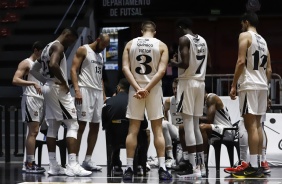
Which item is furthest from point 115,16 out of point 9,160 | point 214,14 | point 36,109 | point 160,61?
point 160,61

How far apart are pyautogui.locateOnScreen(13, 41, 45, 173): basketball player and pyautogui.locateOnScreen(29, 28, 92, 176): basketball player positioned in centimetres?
84

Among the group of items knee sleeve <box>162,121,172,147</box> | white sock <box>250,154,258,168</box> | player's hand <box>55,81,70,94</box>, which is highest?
player's hand <box>55,81,70,94</box>

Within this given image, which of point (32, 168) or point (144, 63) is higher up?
point (144, 63)

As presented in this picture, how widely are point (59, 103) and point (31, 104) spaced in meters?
1.31

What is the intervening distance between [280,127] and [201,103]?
3.51 meters

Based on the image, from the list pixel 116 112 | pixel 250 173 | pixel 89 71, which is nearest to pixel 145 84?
pixel 116 112

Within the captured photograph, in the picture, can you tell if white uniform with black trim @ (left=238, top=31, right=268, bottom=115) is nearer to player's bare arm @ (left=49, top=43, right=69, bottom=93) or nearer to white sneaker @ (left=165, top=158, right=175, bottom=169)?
white sneaker @ (left=165, top=158, right=175, bottom=169)

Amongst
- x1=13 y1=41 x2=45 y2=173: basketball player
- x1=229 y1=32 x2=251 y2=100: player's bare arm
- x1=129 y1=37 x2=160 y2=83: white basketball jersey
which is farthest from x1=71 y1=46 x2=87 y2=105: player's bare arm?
x1=229 y1=32 x2=251 y2=100: player's bare arm

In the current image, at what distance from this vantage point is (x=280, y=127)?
14461 millimetres

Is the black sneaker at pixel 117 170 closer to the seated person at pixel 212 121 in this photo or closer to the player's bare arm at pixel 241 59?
the seated person at pixel 212 121

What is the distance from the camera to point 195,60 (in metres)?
11.3

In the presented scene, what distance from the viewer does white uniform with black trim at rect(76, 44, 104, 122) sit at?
12484 millimetres

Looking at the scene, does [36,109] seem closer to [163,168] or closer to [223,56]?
[163,168]

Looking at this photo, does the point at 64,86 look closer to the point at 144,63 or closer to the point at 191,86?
the point at 144,63
